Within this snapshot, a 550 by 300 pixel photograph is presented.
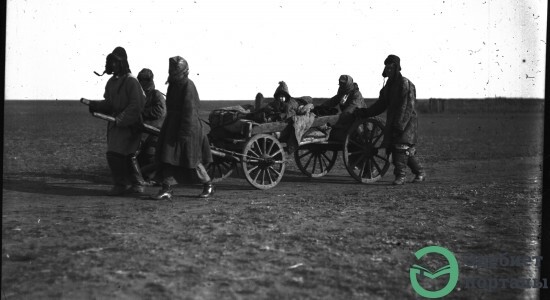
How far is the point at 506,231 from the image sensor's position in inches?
240

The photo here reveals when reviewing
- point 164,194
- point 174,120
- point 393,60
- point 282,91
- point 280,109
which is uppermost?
point 393,60

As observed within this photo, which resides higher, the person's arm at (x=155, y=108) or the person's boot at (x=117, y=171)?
the person's arm at (x=155, y=108)

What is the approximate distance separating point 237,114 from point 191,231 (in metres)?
3.35

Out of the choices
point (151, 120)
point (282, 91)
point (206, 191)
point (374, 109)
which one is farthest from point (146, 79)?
point (374, 109)

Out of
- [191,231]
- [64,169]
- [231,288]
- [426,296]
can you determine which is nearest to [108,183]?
[64,169]

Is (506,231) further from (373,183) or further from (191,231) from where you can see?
(373,183)

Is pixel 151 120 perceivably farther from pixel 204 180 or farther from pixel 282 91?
pixel 282 91

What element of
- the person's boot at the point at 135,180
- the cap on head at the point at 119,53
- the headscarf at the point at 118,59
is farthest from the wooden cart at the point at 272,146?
the cap on head at the point at 119,53

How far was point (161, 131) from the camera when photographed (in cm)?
750

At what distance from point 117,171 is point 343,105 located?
410 cm

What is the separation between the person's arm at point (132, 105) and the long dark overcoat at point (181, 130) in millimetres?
473

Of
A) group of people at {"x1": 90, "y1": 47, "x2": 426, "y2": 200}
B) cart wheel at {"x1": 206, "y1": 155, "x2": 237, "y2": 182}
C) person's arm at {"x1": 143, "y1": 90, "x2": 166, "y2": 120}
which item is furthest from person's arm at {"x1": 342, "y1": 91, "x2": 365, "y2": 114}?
person's arm at {"x1": 143, "y1": 90, "x2": 166, "y2": 120}

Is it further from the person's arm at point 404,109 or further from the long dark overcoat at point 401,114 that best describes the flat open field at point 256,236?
the person's arm at point 404,109

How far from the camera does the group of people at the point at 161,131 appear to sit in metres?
7.40
